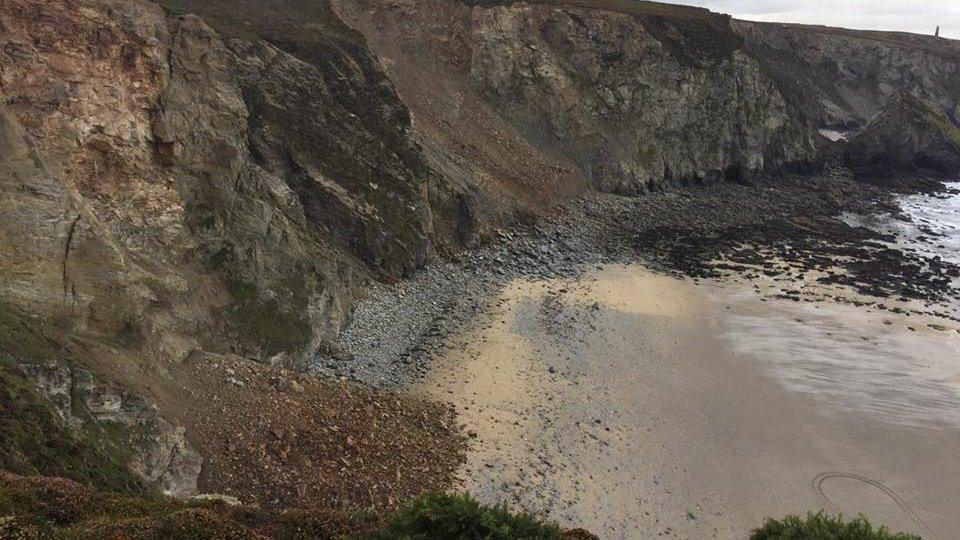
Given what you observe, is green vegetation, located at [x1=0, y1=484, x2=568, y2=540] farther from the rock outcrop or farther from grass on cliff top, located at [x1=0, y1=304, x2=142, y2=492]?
the rock outcrop

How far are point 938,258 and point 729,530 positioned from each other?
36.7 m

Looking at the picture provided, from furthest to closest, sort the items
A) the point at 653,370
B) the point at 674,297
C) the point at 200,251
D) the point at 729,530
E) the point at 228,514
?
the point at 674,297
the point at 653,370
the point at 200,251
the point at 729,530
the point at 228,514

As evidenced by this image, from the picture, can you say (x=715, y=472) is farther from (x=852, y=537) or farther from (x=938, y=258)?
(x=938, y=258)

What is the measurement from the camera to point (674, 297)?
34.1 meters

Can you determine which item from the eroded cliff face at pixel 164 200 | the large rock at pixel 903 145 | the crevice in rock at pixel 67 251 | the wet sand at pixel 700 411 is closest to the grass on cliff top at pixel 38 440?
the eroded cliff face at pixel 164 200

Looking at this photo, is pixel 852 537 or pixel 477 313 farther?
pixel 477 313

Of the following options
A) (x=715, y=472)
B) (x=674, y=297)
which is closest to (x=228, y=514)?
(x=715, y=472)

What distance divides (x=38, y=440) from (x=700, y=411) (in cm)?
1996

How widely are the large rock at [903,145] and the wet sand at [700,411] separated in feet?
157

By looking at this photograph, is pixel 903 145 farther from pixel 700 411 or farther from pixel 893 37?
pixel 700 411

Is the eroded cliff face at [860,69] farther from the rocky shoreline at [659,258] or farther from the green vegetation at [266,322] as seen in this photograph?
the green vegetation at [266,322]

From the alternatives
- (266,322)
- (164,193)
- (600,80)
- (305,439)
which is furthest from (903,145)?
(164,193)

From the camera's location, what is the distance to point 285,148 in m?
28.6

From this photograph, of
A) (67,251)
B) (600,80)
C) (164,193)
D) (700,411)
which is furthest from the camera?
(600,80)
